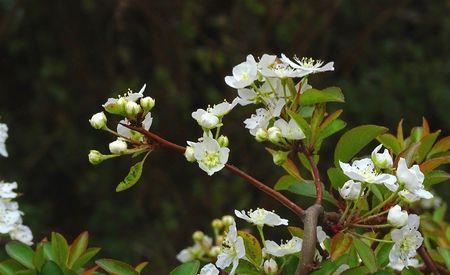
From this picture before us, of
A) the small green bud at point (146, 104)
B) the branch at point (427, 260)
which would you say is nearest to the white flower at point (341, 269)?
the branch at point (427, 260)

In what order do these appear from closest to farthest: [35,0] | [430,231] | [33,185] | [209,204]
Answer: [430,231]
[209,204]
[35,0]
[33,185]

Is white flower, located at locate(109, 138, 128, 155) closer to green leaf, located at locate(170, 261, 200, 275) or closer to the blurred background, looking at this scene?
green leaf, located at locate(170, 261, 200, 275)

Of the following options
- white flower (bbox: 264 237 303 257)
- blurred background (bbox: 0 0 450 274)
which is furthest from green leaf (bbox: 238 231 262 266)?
blurred background (bbox: 0 0 450 274)

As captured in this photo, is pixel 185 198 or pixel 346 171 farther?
pixel 185 198

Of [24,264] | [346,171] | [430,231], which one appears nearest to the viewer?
[346,171]

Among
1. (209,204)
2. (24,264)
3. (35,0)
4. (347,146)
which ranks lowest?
(347,146)

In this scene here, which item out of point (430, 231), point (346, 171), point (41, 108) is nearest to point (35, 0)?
point (41, 108)

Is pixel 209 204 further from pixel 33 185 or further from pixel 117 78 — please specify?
pixel 33 185

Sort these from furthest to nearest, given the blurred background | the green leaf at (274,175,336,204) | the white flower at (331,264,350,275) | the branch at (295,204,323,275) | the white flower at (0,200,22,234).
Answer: the blurred background
the white flower at (0,200,22,234)
the green leaf at (274,175,336,204)
the white flower at (331,264,350,275)
the branch at (295,204,323,275)
